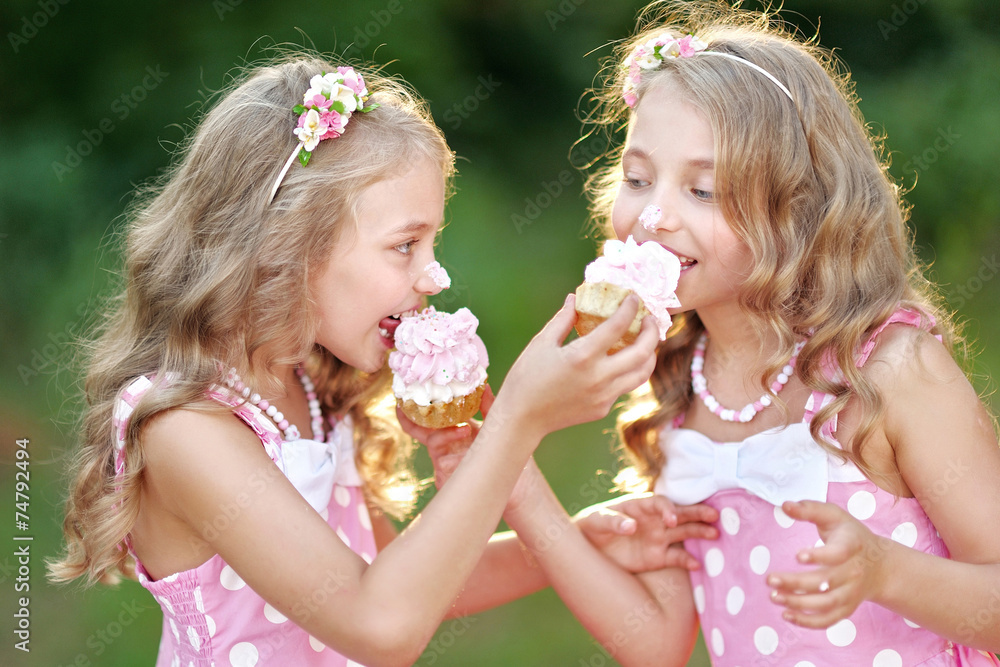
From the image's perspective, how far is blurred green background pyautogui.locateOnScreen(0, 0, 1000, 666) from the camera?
488 cm

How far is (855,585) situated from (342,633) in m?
1.06

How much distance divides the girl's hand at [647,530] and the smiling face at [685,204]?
0.58 metres

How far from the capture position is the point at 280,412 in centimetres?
242

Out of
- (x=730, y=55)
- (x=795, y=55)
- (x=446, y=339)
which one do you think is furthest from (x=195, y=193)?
(x=795, y=55)

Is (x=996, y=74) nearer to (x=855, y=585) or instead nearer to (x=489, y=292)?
(x=489, y=292)

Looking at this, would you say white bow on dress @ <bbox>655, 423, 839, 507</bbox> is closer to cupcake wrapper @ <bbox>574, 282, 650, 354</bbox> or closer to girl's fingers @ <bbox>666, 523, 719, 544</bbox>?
girl's fingers @ <bbox>666, 523, 719, 544</bbox>

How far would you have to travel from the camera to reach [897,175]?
5.07 meters
